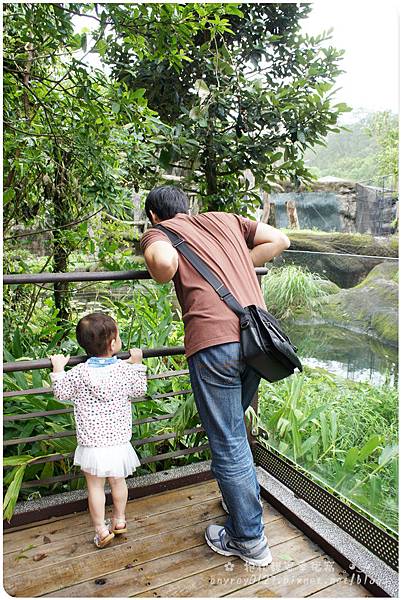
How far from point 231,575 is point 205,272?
3.26 feet

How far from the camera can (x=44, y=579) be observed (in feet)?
4.85

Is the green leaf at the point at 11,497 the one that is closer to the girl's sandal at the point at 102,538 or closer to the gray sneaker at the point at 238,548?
the girl's sandal at the point at 102,538

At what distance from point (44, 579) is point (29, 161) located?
1.90 m

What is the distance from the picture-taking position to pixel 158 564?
1.54 m

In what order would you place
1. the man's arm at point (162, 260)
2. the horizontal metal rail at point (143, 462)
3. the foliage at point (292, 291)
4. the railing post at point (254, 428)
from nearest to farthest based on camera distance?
1. the man's arm at point (162, 260)
2. the horizontal metal rail at point (143, 462)
3. the railing post at point (254, 428)
4. the foliage at point (292, 291)

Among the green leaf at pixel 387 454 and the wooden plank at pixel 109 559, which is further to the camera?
the green leaf at pixel 387 454

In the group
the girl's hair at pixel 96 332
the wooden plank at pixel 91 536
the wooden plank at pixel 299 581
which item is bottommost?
the wooden plank at pixel 299 581

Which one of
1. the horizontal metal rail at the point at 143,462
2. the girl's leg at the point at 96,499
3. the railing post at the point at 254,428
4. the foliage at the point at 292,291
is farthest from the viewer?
the foliage at the point at 292,291

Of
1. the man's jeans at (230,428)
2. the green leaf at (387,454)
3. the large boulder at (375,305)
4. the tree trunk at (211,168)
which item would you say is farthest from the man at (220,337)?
the large boulder at (375,305)

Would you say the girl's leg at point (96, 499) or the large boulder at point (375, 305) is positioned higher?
the large boulder at point (375, 305)

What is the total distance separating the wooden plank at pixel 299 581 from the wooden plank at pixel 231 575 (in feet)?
0.06

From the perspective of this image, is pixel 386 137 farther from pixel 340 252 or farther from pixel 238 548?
pixel 238 548

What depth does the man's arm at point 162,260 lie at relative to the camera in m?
1.38

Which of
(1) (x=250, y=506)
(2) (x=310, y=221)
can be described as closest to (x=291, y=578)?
(1) (x=250, y=506)
